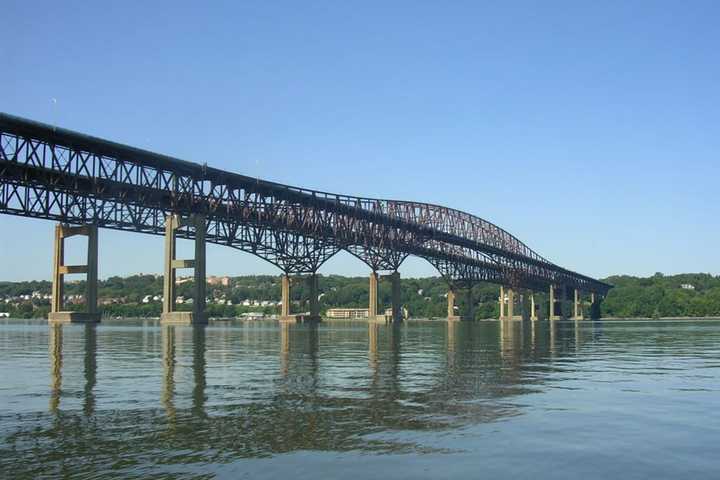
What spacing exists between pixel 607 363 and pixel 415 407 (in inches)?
727

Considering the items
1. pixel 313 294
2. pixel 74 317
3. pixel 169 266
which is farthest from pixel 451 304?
pixel 74 317

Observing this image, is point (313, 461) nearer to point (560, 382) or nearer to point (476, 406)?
point (476, 406)

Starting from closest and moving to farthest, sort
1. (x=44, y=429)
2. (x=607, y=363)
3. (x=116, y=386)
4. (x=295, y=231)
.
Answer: (x=44, y=429), (x=116, y=386), (x=607, y=363), (x=295, y=231)

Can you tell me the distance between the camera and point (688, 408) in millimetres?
18469

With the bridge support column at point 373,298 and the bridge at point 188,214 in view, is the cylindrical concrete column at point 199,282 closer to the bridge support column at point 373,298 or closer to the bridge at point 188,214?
the bridge at point 188,214

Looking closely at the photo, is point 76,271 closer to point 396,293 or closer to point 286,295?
point 286,295

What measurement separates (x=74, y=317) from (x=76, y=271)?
617cm

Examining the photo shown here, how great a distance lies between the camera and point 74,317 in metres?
95.2

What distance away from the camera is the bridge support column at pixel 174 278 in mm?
97250

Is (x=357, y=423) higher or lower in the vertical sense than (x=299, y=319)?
higher

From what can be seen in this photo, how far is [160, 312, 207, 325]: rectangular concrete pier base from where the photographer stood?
96.4 metres

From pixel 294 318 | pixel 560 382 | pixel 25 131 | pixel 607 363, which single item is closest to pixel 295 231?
pixel 294 318

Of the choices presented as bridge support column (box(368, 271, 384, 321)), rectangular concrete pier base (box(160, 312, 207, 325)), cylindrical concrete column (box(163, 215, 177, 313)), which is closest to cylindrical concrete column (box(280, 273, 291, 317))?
bridge support column (box(368, 271, 384, 321))

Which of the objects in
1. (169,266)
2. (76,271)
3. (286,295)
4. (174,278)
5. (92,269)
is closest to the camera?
(92,269)
